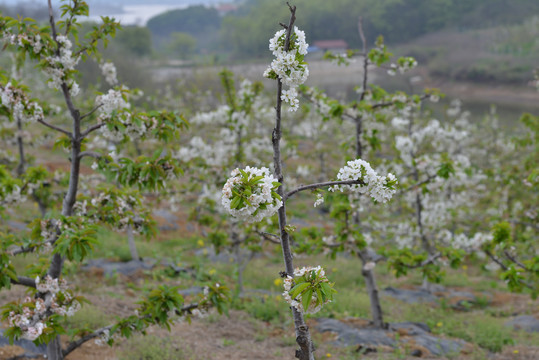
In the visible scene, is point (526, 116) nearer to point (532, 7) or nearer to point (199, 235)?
point (199, 235)

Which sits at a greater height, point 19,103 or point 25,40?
point 25,40

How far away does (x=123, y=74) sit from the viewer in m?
28.1

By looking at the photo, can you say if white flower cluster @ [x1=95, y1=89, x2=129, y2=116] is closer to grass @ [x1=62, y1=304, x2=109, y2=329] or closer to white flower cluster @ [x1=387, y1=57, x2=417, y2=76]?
grass @ [x1=62, y1=304, x2=109, y2=329]

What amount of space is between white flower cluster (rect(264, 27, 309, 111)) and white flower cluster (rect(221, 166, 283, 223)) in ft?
2.15

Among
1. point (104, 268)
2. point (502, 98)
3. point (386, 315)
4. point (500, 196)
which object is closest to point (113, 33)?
point (104, 268)

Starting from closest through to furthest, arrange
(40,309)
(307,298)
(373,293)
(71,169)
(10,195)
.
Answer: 1. (307,298)
2. (40,309)
3. (71,169)
4. (10,195)
5. (373,293)

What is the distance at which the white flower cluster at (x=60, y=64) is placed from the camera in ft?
14.5

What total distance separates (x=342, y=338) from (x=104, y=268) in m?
5.76

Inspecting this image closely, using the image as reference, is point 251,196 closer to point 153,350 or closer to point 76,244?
point 76,244

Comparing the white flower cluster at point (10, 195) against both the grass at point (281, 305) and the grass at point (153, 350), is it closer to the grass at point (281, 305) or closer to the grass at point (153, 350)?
the grass at point (281, 305)

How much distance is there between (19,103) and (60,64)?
60cm

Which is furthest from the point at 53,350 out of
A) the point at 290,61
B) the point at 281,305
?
the point at 281,305

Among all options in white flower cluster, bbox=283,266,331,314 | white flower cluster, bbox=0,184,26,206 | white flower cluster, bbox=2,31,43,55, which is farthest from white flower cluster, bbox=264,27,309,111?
white flower cluster, bbox=0,184,26,206

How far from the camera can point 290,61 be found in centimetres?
287
